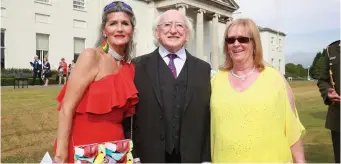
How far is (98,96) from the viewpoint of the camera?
2607 millimetres

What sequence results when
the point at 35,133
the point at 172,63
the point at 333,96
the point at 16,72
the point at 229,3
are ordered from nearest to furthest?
the point at 172,63 < the point at 333,96 < the point at 35,133 < the point at 16,72 < the point at 229,3

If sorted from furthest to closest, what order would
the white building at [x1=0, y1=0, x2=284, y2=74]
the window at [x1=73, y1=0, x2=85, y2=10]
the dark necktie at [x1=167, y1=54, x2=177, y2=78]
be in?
the window at [x1=73, y1=0, x2=85, y2=10]
the white building at [x1=0, y1=0, x2=284, y2=74]
the dark necktie at [x1=167, y1=54, x2=177, y2=78]

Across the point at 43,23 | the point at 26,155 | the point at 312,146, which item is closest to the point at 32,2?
the point at 43,23

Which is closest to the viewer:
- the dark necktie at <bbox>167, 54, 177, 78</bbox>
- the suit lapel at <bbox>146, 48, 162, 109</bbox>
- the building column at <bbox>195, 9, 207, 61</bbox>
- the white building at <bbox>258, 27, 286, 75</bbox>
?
the suit lapel at <bbox>146, 48, 162, 109</bbox>

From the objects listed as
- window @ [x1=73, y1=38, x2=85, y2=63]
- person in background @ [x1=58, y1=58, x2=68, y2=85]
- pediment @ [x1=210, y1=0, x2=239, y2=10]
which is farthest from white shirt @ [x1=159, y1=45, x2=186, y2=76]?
pediment @ [x1=210, y1=0, x2=239, y2=10]

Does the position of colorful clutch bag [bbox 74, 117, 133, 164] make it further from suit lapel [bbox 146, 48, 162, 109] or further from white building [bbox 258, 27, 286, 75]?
white building [bbox 258, 27, 286, 75]

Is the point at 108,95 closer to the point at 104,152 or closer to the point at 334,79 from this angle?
the point at 104,152

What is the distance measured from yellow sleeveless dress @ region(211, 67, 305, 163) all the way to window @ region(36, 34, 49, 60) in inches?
949

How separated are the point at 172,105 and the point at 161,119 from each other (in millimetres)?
156

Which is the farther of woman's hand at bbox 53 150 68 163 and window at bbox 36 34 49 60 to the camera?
window at bbox 36 34 49 60

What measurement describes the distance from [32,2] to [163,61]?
23367 millimetres

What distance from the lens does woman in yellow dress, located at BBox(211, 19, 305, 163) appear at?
2.59 meters

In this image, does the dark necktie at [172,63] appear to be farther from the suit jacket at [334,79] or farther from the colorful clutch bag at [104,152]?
the suit jacket at [334,79]

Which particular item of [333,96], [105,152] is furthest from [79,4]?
[105,152]
